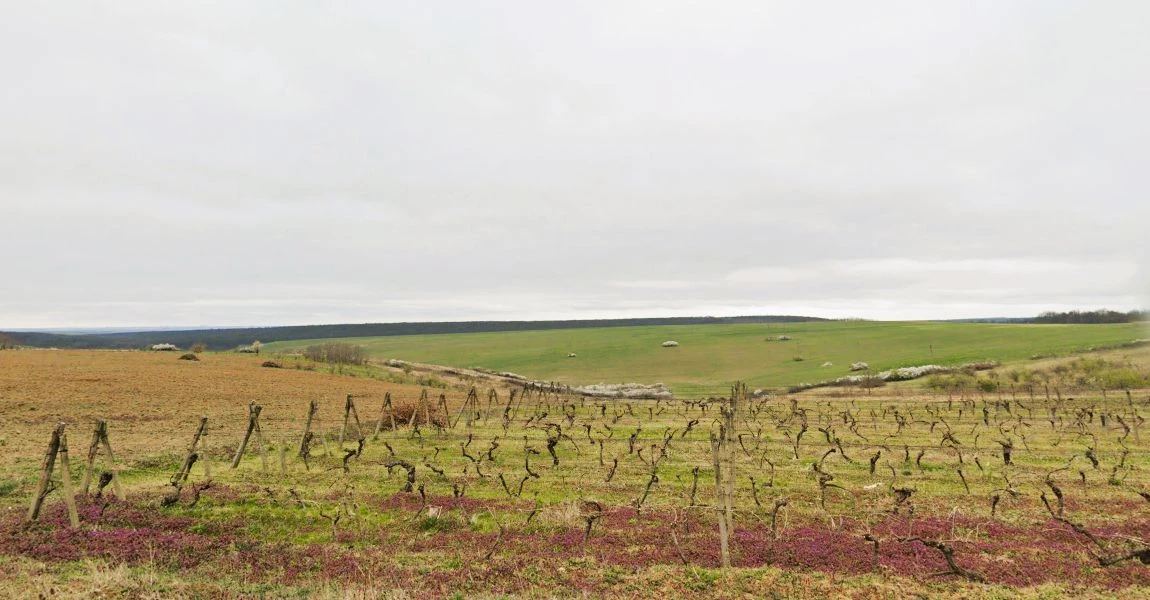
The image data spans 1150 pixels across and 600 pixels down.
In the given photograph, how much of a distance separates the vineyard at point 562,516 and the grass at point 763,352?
4813cm

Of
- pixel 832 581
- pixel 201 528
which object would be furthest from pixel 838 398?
pixel 201 528

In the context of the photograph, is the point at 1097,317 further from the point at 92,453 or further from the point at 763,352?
the point at 92,453

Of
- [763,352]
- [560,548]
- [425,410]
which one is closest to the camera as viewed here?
[560,548]

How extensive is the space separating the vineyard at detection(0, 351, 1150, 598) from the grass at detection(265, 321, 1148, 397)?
158ft

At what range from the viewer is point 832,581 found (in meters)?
11.0

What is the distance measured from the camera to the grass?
8231 cm

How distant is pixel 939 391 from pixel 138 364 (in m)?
76.2

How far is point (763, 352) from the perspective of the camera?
360 ft

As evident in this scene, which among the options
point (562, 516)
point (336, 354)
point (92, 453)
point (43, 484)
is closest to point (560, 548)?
point (562, 516)

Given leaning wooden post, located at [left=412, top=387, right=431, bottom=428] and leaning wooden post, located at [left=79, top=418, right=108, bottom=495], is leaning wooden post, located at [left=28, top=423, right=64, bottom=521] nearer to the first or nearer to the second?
leaning wooden post, located at [left=79, top=418, right=108, bottom=495]

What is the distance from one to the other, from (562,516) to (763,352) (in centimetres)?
10026

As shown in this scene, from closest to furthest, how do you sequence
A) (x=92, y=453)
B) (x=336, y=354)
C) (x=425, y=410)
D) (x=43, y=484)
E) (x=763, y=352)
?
(x=43, y=484), (x=92, y=453), (x=425, y=410), (x=336, y=354), (x=763, y=352)

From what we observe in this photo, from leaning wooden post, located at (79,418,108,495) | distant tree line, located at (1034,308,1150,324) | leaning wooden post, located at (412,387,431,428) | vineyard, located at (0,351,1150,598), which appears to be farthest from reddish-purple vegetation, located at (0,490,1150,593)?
distant tree line, located at (1034,308,1150,324)

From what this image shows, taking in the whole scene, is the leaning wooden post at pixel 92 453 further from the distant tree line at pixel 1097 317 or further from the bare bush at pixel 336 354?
the distant tree line at pixel 1097 317
